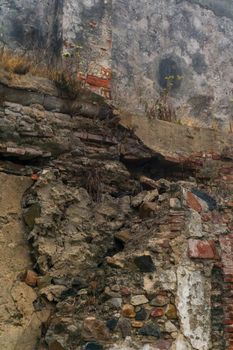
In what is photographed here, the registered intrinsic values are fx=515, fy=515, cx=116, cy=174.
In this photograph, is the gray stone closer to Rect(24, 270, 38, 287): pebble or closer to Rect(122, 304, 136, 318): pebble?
Rect(122, 304, 136, 318): pebble

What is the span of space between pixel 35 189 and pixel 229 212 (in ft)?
5.65

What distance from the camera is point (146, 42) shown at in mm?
11664

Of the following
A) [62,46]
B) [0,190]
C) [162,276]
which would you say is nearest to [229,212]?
[162,276]

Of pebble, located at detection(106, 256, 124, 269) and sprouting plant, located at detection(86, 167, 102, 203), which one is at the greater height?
sprouting plant, located at detection(86, 167, 102, 203)

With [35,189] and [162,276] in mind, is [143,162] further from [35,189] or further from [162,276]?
[162,276]

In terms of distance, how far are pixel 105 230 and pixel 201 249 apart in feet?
2.99

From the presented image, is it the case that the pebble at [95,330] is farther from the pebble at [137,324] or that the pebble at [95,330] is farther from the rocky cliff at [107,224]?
the pebble at [137,324]

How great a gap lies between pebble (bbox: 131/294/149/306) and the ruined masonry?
0.03ft

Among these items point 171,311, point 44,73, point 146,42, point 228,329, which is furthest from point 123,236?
point 146,42

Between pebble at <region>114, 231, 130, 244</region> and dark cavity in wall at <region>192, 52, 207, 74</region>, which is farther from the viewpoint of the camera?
dark cavity in wall at <region>192, 52, 207, 74</region>

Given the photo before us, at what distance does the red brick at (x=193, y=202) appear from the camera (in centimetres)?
430

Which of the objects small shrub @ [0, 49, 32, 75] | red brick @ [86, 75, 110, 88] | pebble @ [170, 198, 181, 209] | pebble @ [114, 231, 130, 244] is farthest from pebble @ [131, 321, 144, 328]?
red brick @ [86, 75, 110, 88]

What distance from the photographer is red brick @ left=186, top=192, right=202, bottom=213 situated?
4297 mm

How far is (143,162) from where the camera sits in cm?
541
